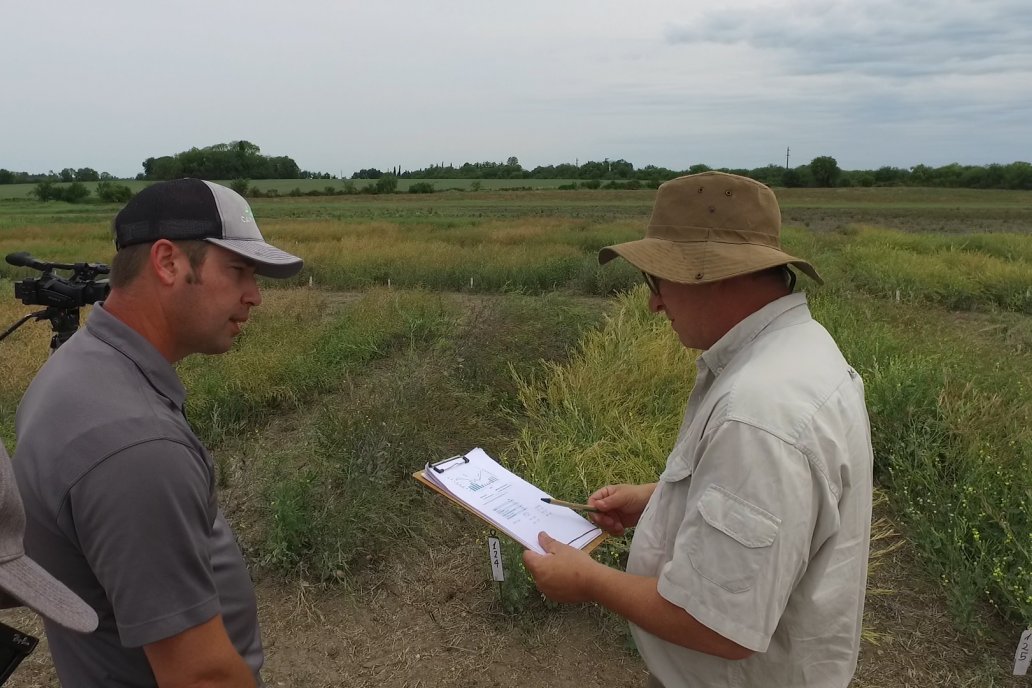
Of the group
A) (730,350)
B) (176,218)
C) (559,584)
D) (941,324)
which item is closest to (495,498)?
(559,584)

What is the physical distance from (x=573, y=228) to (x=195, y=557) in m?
21.3

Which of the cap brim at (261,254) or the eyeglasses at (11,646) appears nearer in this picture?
the eyeglasses at (11,646)

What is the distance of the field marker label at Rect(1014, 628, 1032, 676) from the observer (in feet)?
8.30

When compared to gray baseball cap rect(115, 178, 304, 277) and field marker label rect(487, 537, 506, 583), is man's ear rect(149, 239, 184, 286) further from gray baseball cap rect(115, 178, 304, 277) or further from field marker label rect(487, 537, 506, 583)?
field marker label rect(487, 537, 506, 583)

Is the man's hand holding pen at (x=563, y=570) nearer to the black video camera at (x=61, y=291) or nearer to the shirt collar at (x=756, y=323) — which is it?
the shirt collar at (x=756, y=323)

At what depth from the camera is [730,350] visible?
1446mm

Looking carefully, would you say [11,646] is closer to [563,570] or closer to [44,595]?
[44,595]

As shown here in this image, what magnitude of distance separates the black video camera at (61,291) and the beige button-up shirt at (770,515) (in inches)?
109

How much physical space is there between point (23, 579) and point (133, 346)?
0.47m

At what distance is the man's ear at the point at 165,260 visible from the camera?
4.50ft

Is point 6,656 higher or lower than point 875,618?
higher

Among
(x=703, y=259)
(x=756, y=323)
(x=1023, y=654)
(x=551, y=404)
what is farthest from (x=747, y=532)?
(x=551, y=404)

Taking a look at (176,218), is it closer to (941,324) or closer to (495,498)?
(495,498)

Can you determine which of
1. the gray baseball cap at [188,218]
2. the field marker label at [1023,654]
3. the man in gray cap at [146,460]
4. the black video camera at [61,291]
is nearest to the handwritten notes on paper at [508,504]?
the man in gray cap at [146,460]
